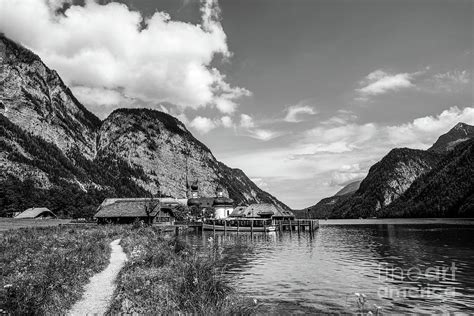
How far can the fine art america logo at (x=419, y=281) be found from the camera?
1950 centimetres

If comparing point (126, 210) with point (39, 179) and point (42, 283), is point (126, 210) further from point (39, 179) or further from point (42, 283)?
point (39, 179)

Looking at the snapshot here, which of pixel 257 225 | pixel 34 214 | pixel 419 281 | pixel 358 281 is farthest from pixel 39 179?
pixel 419 281

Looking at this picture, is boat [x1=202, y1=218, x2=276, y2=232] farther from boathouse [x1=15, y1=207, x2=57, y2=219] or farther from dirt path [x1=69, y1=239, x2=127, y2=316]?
dirt path [x1=69, y1=239, x2=127, y2=316]

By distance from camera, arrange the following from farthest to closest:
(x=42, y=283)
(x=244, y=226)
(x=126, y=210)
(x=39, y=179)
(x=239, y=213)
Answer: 1. (x=39, y=179)
2. (x=239, y=213)
3. (x=244, y=226)
4. (x=126, y=210)
5. (x=42, y=283)

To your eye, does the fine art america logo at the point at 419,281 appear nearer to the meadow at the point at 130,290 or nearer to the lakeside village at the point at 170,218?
the meadow at the point at 130,290

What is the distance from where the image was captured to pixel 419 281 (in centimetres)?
2295

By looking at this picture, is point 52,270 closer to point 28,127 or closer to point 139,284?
point 139,284

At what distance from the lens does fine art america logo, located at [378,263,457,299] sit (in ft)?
64.0

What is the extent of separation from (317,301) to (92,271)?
469 inches

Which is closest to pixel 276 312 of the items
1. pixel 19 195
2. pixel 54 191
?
pixel 19 195

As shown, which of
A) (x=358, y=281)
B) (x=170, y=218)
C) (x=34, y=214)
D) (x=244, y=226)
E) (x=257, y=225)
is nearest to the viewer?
(x=358, y=281)

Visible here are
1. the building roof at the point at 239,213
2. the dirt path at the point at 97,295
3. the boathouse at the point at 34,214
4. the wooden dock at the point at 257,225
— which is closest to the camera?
the dirt path at the point at 97,295

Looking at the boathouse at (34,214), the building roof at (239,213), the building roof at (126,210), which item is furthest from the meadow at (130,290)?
the boathouse at (34,214)

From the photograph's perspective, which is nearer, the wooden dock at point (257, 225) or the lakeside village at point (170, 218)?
the wooden dock at point (257, 225)
